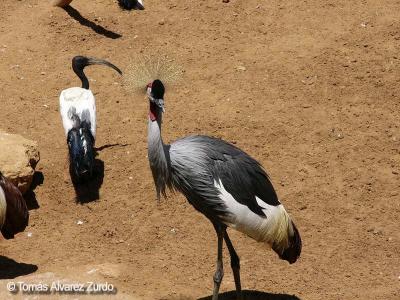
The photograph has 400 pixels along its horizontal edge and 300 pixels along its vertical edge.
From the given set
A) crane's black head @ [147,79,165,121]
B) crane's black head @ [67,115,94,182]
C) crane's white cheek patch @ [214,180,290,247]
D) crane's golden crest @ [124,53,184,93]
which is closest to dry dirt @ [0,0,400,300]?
crane's black head @ [67,115,94,182]

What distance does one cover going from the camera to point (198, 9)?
13461 millimetres

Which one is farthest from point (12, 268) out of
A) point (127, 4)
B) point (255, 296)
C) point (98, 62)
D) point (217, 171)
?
point (127, 4)

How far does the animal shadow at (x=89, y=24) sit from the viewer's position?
13.1m

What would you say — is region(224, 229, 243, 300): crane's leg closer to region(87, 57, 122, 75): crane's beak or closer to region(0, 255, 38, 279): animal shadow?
region(0, 255, 38, 279): animal shadow

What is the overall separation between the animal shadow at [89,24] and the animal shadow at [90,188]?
3.45 metres

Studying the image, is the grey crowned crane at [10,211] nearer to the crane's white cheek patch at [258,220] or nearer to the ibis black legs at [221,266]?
the ibis black legs at [221,266]

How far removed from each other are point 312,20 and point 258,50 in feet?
4.01

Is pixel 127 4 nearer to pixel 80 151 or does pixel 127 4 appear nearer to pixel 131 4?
pixel 131 4

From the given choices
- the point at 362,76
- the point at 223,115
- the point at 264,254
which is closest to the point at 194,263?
the point at 264,254

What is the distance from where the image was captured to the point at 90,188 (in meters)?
10.0

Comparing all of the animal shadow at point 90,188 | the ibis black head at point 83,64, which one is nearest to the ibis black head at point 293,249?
the animal shadow at point 90,188

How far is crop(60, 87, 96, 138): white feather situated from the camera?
10.4 metres

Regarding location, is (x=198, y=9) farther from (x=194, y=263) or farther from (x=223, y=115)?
(x=194, y=263)

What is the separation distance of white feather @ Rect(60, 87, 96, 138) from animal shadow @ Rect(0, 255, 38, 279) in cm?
223
